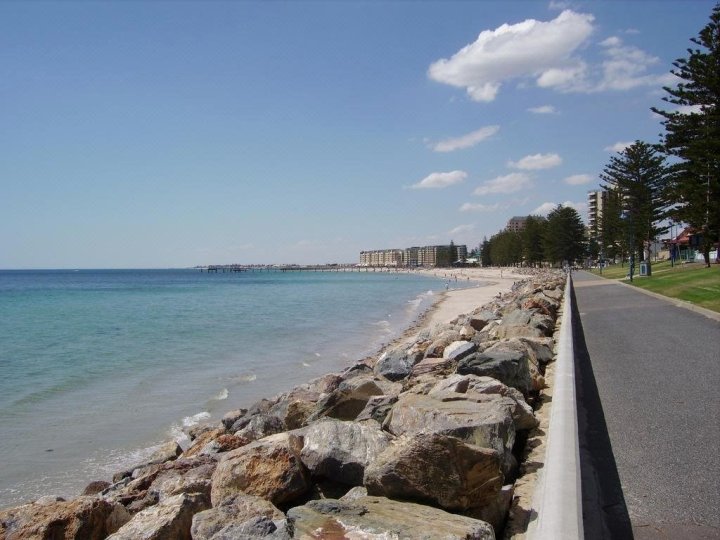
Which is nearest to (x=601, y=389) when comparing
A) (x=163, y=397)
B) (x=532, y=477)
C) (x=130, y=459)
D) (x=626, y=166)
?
(x=532, y=477)

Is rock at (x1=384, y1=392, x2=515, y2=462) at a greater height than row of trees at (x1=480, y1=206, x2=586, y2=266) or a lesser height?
lesser

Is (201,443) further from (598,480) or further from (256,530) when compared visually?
(598,480)

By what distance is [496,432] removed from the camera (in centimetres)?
408

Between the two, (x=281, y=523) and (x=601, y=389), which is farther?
(x=601, y=389)

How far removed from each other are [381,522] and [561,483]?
1225 millimetres

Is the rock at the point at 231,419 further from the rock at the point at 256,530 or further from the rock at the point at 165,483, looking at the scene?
the rock at the point at 256,530

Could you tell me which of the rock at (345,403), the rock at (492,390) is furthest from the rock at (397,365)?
the rock at (492,390)

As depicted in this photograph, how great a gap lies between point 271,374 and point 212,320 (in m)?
18.6

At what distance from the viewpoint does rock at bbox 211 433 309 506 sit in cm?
402

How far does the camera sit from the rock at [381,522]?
2754 mm

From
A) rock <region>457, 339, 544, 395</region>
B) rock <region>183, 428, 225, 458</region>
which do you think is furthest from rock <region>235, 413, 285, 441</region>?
rock <region>457, 339, 544, 395</region>

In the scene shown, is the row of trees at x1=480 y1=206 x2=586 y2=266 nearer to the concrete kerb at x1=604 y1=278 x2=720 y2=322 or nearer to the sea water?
the sea water

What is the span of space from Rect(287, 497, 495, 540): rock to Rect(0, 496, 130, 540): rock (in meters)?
1.79

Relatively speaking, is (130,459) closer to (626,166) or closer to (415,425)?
(415,425)
